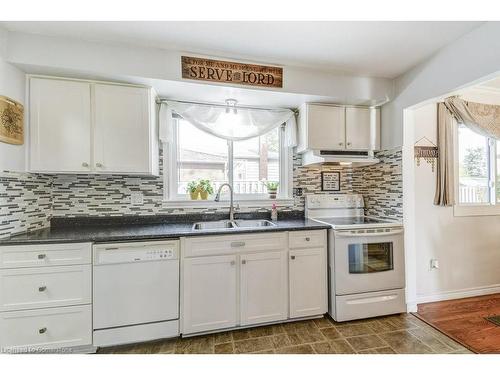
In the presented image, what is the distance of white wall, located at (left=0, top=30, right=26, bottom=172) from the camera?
173 cm

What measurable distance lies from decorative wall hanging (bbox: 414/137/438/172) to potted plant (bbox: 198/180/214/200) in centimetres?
227

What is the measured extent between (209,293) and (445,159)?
2.80m

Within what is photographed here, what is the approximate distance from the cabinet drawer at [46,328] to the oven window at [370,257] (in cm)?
221

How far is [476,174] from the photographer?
2.91 m

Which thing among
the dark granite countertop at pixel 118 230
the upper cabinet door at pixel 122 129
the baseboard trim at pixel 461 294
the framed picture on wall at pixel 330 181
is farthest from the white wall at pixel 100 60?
the baseboard trim at pixel 461 294

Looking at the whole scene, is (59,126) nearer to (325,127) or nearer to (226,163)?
(226,163)

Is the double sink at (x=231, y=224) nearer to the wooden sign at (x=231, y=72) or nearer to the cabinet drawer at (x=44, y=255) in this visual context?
the cabinet drawer at (x=44, y=255)

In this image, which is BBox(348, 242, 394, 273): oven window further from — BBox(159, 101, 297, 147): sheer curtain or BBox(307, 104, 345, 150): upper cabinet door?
BBox(159, 101, 297, 147): sheer curtain

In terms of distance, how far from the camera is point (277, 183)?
287 cm

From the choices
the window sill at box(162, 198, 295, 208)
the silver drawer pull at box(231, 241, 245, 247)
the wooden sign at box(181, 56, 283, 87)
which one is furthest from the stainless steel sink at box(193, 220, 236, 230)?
the wooden sign at box(181, 56, 283, 87)

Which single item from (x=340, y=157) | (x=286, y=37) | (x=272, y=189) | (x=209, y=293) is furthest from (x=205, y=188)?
(x=286, y=37)

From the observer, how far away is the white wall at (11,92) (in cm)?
173

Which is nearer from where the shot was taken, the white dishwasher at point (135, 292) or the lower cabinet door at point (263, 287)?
the white dishwasher at point (135, 292)

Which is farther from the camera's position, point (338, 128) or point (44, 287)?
point (338, 128)
